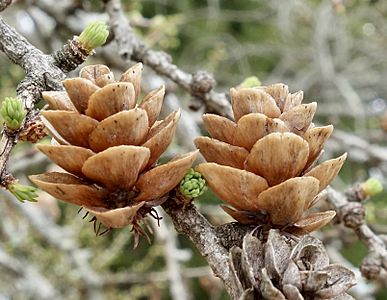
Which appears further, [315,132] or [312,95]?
[312,95]

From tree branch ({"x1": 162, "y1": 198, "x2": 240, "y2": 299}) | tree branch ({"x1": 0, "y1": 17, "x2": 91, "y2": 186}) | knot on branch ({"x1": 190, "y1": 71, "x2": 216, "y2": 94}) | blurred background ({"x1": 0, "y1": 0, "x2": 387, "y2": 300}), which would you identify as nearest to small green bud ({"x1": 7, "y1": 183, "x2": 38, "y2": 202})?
tree branch ({"x1": 0, "y1": 17, "x2": 91, "y2": 186})

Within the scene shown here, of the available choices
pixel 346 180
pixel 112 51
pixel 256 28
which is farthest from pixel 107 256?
pixel 256 28

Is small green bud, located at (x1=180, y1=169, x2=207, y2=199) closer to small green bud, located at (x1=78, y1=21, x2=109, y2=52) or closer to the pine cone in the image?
the pine cone

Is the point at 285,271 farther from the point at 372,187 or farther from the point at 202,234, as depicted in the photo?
the point at 372,187

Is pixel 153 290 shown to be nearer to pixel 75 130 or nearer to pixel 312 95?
pixel 312 95

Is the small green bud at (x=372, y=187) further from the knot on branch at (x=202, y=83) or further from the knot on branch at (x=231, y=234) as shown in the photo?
the knot on branch at (x=231, y=234)

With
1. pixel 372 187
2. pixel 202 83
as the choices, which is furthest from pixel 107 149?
pixel 372 187
